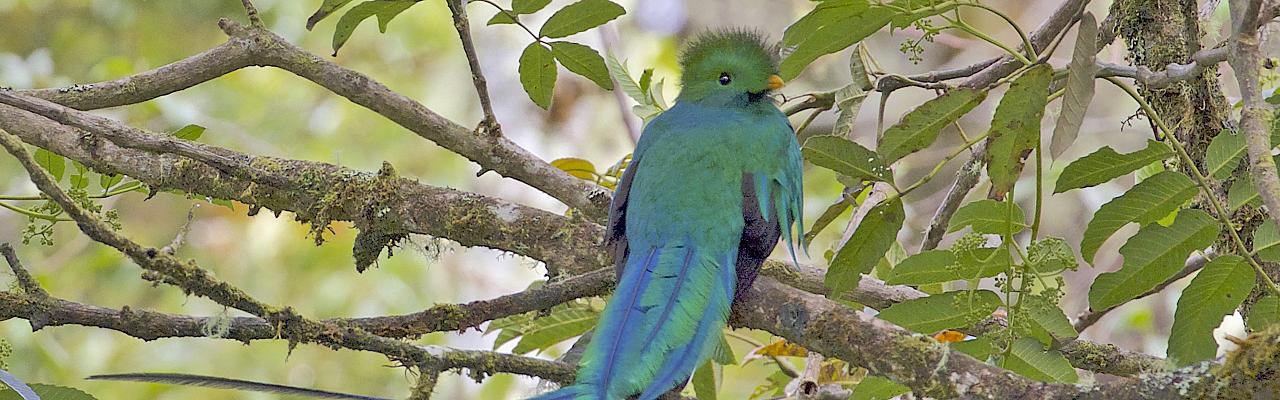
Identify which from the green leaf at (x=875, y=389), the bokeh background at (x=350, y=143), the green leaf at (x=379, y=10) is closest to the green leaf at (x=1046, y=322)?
the green leaf at (x=875, y=389)

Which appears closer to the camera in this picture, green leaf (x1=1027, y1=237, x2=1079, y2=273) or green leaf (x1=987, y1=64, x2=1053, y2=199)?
green leaf (x1=987, y1=64, x2=1053, y2=199)

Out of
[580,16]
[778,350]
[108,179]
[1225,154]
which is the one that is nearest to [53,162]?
[108,179]

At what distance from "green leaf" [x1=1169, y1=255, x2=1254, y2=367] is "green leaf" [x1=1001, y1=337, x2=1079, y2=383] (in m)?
0.18

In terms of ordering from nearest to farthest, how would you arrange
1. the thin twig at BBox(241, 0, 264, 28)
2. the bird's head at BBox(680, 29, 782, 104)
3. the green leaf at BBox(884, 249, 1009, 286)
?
the green leaf at BBox(884, 249, 1009, 286) < the thin twig at BBox(241, 0, 264, 28) < the bird's head at BBox(680, 29, 782, 104)

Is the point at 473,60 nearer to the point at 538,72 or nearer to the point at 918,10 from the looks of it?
the point at 538,72

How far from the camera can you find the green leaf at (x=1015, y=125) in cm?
177

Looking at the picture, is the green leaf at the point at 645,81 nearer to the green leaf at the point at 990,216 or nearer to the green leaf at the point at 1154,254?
the green leaf at the point at 990,216

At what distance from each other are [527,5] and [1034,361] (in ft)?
3.81

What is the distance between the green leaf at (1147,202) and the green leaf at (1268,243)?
121 mm

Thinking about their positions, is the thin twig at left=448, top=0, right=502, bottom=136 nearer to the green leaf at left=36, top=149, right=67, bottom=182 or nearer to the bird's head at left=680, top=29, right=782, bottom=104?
the bird's head at left=680, top=29, right=782, bottom=104

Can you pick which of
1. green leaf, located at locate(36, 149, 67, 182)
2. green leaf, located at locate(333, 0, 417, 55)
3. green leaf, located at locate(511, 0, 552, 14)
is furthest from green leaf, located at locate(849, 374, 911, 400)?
green leaf, located at locate(36, 149, 67, 182)

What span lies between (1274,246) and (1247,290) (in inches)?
3.5

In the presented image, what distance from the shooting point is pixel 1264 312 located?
1854 mm

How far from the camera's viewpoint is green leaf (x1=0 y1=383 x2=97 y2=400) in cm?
168
